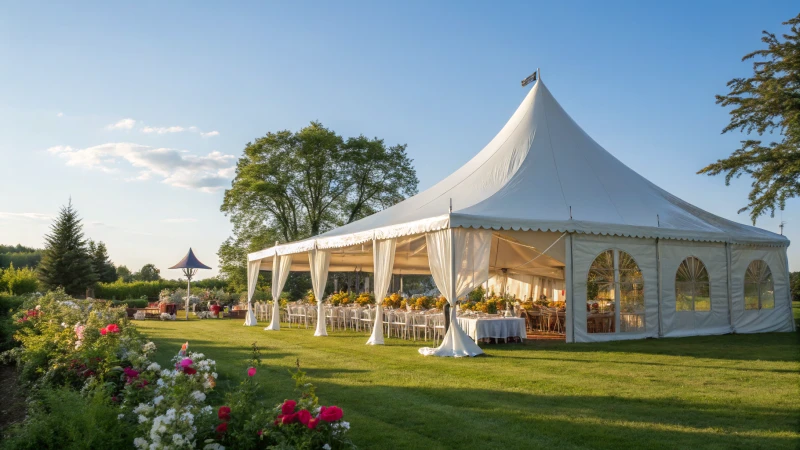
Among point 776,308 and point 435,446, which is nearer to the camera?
point 435,446

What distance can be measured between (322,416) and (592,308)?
32.7ft

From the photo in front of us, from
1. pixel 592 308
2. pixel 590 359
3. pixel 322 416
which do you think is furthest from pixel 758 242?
pixel 322 416

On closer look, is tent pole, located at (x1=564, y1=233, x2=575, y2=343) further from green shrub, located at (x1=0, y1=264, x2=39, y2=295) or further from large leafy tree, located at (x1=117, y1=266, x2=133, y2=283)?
large leafy tree, located at (x1=117, y1=266, x2=133, y2=283)

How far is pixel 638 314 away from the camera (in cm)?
1245

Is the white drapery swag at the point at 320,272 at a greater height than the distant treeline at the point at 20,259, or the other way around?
the distant treeline at the point at 20,259

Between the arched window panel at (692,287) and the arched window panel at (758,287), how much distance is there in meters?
1.62

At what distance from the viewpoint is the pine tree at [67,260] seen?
2734 cm

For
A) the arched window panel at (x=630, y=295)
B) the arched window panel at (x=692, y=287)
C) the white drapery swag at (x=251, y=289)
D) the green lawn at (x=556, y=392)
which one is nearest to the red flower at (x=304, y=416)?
the green lawn at (x=556, y=392)

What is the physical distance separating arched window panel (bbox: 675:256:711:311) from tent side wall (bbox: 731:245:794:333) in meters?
0.99

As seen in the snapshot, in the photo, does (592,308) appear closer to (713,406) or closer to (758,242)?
(758,242)

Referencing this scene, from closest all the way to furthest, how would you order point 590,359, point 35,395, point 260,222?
point 35,395
point 590,359
point 260,222

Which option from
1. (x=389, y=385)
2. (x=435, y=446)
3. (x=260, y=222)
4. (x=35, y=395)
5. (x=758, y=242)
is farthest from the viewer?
(x=260, y=222)

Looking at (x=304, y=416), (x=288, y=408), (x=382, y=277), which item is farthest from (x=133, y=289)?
(x=304, y=416)

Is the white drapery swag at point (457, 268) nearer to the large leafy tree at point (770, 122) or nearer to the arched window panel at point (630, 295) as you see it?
the arched window panel at point (630, 295)
